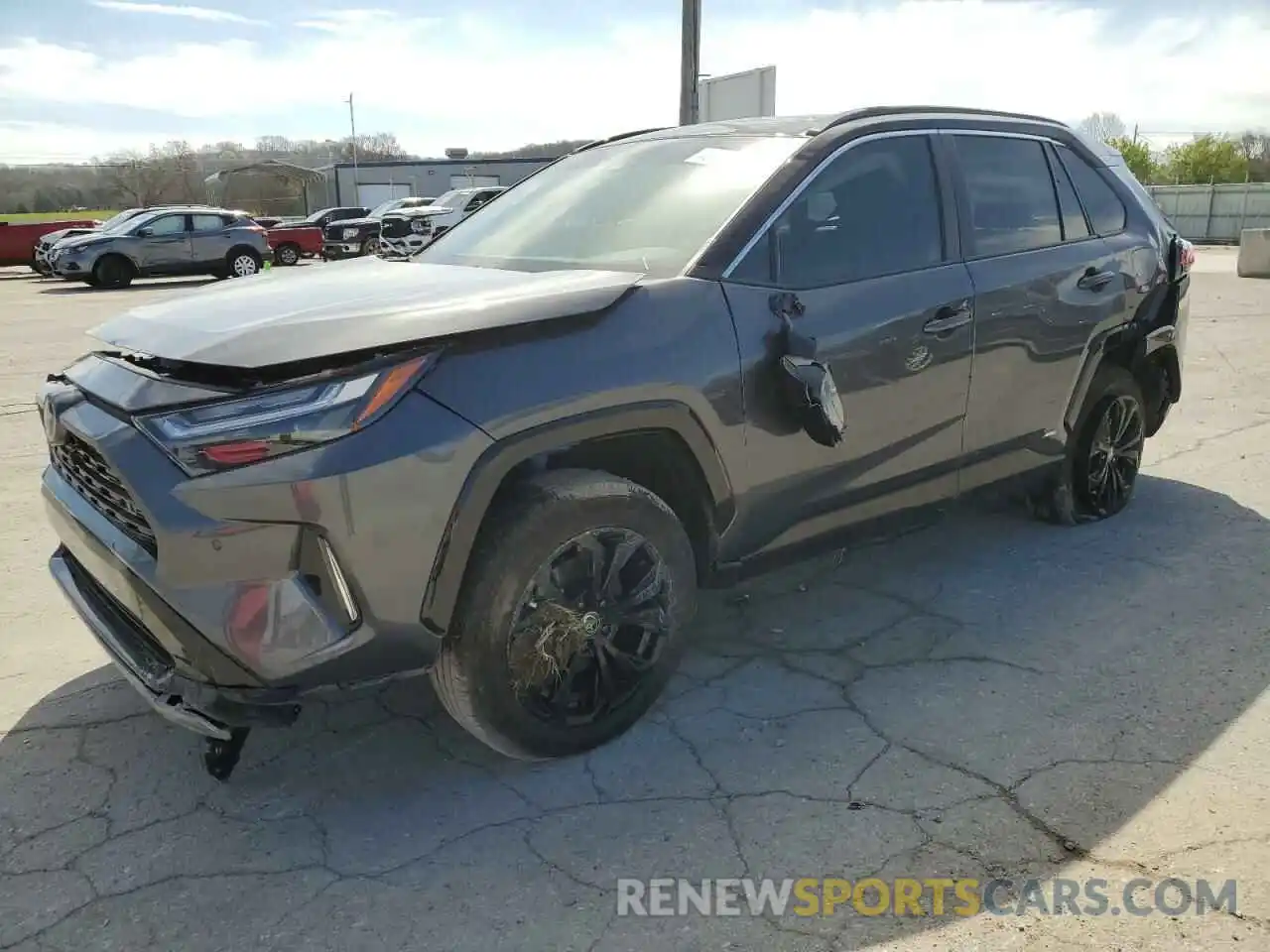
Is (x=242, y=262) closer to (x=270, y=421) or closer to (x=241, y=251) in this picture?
(x=241, y=251)

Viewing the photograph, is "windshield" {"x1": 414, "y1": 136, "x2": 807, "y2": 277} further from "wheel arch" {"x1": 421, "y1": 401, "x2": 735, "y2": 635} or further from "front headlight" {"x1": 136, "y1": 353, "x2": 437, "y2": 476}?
"front headlight" {"x1": 136, "y1": 353, "x2": 437, "y2": 476}

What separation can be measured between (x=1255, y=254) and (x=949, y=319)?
63.1 ft

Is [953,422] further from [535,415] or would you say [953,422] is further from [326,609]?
[326,609]

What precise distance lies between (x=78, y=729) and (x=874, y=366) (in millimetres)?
2748

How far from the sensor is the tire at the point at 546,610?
98.9 inches

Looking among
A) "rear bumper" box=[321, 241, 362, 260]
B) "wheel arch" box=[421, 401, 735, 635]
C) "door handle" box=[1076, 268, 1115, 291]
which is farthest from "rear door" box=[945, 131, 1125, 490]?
"rear bumper" box=[321, 241, 362, 260]

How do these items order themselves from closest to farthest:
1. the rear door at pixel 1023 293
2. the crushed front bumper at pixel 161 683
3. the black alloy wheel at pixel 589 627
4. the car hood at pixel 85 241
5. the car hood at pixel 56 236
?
the crushed front bumper at pixel 161 683, the black alloy wheel at pixel 589 627, the rear door at pixel 1023 293, the car hood at pixel 85 241, the car hood at pixel 56 236

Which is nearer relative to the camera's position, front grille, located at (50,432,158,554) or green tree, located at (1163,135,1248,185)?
front grille, located at (50,432,158,554)

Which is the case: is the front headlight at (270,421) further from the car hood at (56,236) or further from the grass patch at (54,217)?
the grass patch at (54,217)

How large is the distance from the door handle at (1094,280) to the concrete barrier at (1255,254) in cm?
1766

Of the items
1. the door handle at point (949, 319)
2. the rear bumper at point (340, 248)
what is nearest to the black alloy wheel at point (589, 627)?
the door handle at point (949, 319)

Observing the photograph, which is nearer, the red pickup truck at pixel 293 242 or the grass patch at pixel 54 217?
the red pickup truck at pixel 293 242

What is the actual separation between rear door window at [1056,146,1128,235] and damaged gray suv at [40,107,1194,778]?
0.64ft

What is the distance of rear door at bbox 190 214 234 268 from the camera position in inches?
837
